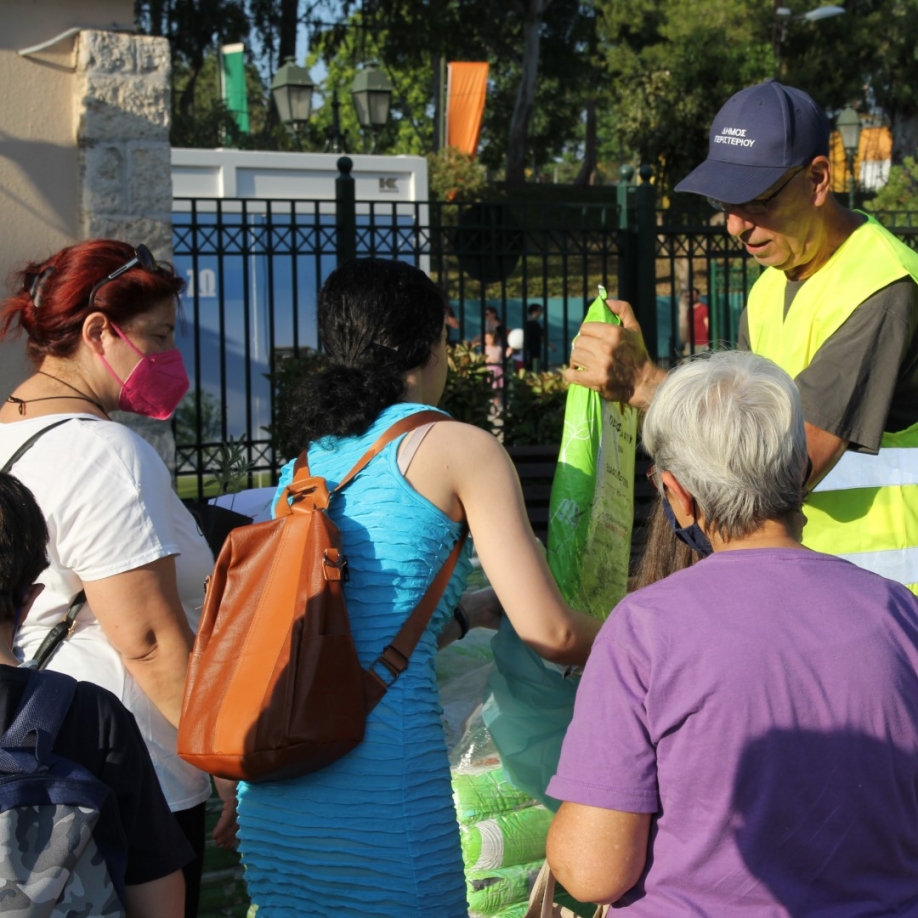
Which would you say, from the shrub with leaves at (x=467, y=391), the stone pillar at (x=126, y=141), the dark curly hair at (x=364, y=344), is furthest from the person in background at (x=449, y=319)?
the stone pillar at (x=126, y=141)

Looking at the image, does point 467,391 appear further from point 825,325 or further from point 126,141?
point 825,325

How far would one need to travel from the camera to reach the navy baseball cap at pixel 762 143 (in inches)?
97.3

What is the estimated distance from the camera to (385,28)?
3394 centimetres

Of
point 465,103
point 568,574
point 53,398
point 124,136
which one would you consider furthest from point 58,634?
point 465,103

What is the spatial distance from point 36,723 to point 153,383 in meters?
1.12

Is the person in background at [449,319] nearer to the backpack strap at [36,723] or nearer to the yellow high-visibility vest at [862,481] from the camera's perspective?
the yellow high-visibility vest at [862,481]

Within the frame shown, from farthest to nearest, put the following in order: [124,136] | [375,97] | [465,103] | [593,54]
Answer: [593,54]
[465,103]
[375,97]
[124,136]

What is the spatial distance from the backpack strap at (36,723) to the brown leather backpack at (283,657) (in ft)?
1.31

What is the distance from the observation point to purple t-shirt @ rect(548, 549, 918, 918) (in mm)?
1579

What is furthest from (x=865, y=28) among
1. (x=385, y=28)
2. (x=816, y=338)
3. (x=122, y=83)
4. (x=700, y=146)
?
(x=816, y=338)

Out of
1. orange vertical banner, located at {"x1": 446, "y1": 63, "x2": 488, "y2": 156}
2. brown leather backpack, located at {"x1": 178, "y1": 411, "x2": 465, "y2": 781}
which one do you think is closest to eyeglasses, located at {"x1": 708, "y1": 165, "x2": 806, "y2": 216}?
brown leather backpack, located at {"x1": 178, "y1": 411, "x2": 465, "y2": 781}

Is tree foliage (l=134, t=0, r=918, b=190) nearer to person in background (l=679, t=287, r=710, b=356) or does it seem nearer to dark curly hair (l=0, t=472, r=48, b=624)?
person in background (l=679, t=287, r=710, b=356)

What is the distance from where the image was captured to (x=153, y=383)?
2561mm

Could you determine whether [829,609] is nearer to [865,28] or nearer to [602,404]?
[602,404]
